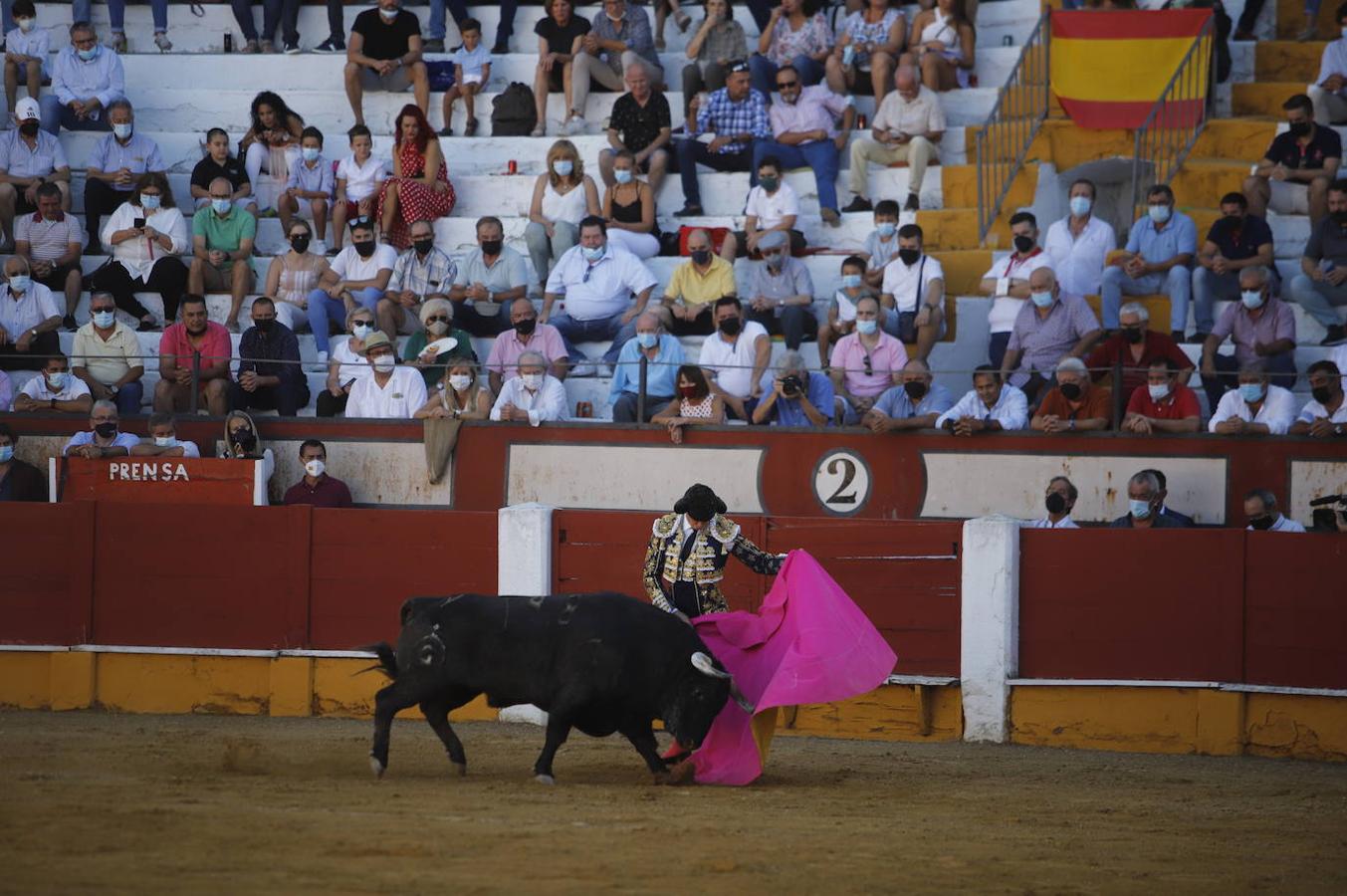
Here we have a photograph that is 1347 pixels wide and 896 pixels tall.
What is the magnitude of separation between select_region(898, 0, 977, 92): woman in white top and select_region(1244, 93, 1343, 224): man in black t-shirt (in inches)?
94.0

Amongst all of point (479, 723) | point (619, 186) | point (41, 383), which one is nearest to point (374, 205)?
point (619, 186)

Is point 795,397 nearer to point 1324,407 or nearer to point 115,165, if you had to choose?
point 1324,407

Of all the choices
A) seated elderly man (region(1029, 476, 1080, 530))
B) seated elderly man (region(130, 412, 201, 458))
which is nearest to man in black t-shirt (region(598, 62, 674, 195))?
seated elderly man (region(130, 412, 201, 458))

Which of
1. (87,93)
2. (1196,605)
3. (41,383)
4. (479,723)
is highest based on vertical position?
(87,93)

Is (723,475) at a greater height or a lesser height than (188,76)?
lesser

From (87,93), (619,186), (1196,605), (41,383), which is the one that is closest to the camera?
(1196,605)

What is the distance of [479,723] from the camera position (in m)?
10.9

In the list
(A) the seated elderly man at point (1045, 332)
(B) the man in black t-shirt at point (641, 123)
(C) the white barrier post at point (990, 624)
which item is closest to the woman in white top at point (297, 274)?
(B) the man in black t-shirt at point (641, 123)

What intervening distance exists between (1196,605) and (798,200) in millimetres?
4831

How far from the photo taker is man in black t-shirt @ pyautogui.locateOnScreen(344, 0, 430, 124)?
1524 centimetres

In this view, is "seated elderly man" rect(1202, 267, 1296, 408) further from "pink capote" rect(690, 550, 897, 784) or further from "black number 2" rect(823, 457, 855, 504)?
"pink capote" rect(690, 550, 897, 784)

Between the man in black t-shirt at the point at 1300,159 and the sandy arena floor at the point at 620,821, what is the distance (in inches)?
181

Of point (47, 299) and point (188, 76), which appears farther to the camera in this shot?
point (188, 76)

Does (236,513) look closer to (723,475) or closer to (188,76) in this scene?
(723,475)
